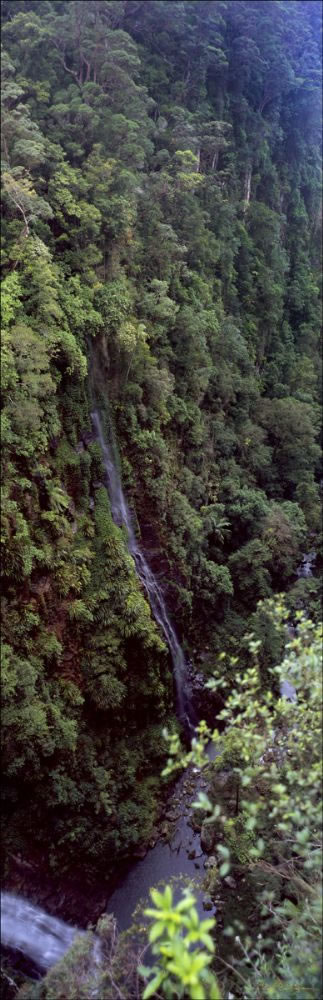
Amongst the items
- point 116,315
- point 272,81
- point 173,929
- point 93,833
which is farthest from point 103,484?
point 272,81

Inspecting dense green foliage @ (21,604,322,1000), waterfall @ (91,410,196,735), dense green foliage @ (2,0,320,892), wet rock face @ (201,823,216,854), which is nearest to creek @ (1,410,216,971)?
waterfall @ (91,410,196,735)

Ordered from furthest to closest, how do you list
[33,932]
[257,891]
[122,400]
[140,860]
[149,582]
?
[149,582] → [122,400] → [140,860] → [33,932] → [257,891]

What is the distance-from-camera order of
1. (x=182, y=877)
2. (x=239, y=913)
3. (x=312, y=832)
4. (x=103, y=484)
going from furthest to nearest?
(x=103, y=484) → (x=182, y=877) → (x=239, y=913) → (x=312, y=832)

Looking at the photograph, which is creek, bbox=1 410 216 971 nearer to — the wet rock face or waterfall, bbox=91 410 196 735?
waterfall, bbox=91 410 196 735

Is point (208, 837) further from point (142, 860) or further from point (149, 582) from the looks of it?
point (149, 582)

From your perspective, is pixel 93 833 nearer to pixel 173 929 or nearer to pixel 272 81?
A: pixel 173 929

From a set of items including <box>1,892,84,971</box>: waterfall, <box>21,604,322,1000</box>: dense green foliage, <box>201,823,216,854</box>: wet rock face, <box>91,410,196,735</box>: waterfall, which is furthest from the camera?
<box>91,410,196,735</box>: waterfall

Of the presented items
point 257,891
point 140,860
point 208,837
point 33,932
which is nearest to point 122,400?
point 208,837
